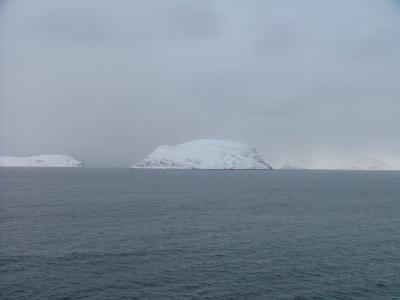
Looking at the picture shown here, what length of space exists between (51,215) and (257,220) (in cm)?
4698

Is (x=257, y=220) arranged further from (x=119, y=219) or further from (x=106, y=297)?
(x=106, y=297)

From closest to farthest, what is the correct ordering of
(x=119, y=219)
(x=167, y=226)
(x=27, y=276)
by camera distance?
(x=27, y=276)
(x=167, y=226)
(x=119, y=219)

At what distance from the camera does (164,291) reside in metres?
42.3

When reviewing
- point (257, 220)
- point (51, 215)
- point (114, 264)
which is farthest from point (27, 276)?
point (257, 220)

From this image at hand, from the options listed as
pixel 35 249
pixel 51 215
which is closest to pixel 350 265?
pixel 35 249

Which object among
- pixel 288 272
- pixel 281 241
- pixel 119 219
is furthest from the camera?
pixel 119 219

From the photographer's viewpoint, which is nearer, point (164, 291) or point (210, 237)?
point (164, 291)

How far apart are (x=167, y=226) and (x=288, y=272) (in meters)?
34.0

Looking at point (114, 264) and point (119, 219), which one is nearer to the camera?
point (114, 264)

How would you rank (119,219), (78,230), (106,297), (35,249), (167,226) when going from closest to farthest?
(106,297) < (35,249) < (78,230) < (167,226) < (119,219)

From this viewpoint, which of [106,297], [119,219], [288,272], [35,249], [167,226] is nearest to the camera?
[106,297]

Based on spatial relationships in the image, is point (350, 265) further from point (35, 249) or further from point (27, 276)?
point (35, 249)

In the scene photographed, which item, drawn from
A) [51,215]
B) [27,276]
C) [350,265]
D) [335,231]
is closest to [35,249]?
[27,276]

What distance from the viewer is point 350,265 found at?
173 feet
